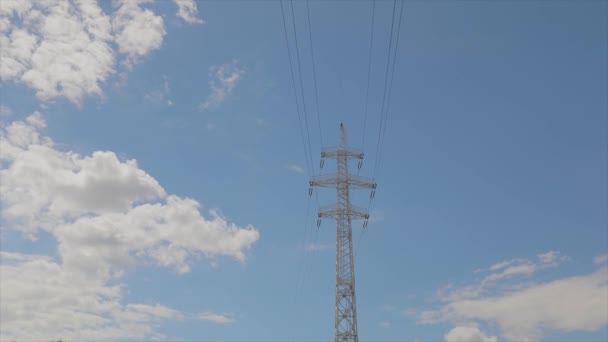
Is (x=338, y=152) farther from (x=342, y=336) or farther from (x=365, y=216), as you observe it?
(x=342, y=336)

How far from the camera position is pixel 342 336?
227 feet

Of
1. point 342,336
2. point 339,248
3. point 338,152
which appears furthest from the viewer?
point 338,152

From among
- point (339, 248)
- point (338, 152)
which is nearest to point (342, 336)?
point (339, 248)

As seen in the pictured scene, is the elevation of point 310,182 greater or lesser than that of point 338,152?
lesser

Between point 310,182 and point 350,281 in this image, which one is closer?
point 350,281

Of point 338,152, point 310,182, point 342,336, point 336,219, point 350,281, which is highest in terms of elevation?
point 338,152

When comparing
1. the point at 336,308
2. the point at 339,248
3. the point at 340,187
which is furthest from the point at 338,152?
the point at 336,308

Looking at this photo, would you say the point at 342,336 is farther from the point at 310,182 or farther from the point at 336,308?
the point at 310,182

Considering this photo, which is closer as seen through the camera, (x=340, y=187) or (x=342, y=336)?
(x=342, y=336)

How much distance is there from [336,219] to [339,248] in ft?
12.5

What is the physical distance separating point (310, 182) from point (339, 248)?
31.8 ft

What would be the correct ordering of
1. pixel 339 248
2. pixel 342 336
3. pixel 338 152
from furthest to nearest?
pixel 338 152 < pixel 339 248 < pixel 342 336

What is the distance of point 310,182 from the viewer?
77.1 meters

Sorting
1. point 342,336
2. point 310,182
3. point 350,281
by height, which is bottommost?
point 342,336
